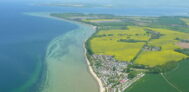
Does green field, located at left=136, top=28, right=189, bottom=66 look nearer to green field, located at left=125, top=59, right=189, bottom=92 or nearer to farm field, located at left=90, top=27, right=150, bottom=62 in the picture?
farm field, located at left=90, top=27, right=150, bottom=62

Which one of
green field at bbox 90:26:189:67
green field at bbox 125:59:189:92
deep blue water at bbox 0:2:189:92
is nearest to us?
green field at bbox 125:59:189:92

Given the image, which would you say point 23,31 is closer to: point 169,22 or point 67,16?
point 67,16

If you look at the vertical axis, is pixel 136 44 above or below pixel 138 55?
below

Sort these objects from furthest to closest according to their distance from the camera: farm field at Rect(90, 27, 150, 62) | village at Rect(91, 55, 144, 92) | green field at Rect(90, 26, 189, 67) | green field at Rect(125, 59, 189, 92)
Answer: farm field at Rect(90, 27, 150, 62), green field at Rect(90, 26, 189, 67), village at Rect(91, 55, 144, 92), green field at Rect(125, 59, 189, 92)

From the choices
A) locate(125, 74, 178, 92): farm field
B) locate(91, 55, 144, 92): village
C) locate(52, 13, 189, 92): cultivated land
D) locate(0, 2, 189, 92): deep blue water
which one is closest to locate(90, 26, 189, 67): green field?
locate(52, 13, 189, 92): cultivated land

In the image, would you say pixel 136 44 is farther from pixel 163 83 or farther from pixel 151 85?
pixel 151 85

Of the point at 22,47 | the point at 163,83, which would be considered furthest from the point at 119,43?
the point at 163,83

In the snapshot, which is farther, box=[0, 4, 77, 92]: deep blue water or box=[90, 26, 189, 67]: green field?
box=[90, 26, 189, 67]: green field

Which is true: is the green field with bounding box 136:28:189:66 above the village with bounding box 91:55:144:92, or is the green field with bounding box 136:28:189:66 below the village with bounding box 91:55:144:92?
below
